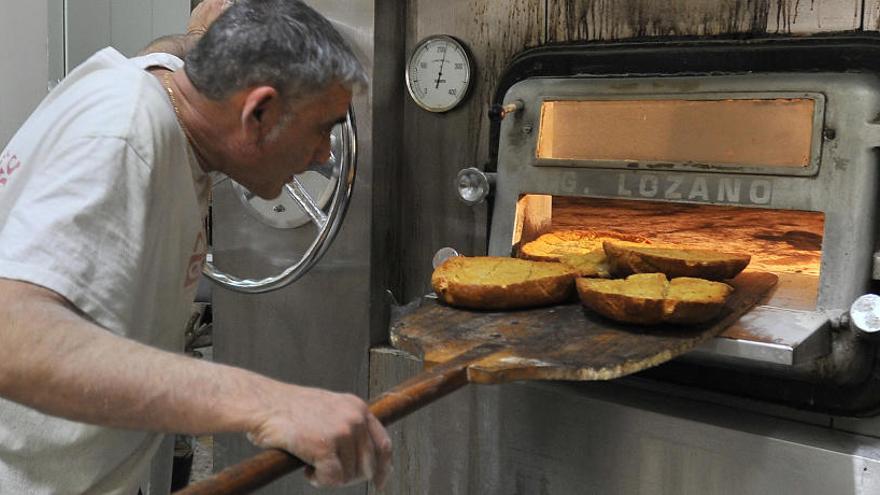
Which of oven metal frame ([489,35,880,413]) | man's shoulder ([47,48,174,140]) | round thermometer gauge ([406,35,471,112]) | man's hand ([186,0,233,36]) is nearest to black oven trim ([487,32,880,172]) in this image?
oven metal frame ([489,35,880,413])

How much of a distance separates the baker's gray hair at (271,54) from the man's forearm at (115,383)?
1.52 ft

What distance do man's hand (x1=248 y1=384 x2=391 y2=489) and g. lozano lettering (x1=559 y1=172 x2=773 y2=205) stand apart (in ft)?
3.51

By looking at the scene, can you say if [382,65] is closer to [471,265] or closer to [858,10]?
[471,265]

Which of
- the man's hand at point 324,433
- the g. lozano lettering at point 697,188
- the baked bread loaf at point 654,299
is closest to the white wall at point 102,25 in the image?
the g. lozano lettering at point 697,188

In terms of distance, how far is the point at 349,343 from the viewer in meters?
2.38

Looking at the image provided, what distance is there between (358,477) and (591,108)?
1.24 meters

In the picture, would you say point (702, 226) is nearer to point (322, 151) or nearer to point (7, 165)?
point (322, 151)

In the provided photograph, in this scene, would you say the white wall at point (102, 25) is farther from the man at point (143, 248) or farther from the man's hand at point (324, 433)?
the man's hand at point (324, 433)

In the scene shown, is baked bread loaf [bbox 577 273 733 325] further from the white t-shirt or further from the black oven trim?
the white t-shirt

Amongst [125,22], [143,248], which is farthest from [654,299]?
[125,22]

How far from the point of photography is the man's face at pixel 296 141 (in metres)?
1.33

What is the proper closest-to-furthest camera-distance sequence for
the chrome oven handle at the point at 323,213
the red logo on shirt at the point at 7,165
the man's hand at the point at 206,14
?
the red logo on shirt at the point at 7,165, the man's hand at the point at 206,14, the chrome oven handle at the point at 323,213

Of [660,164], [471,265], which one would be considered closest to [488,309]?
[471,265]

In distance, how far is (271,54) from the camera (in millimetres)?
1253
